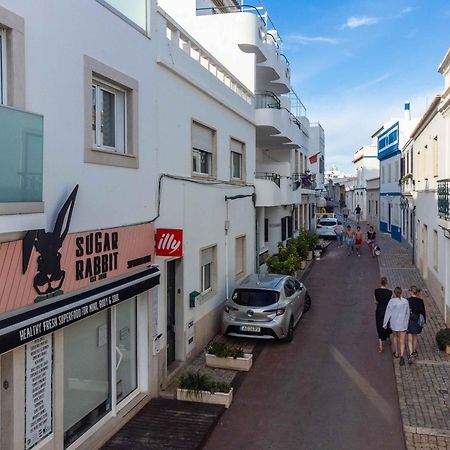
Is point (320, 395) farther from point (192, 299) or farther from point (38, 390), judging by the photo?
point (38, 390)

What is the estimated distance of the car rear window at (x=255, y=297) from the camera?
11711mm

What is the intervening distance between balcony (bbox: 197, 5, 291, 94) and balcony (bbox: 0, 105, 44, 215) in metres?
12.5

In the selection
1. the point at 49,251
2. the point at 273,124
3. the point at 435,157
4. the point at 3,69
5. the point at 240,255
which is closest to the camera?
the point at 3,69

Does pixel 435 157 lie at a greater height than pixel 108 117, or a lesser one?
greater

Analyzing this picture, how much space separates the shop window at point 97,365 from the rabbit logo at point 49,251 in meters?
0.92

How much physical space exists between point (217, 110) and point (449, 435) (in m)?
8.54

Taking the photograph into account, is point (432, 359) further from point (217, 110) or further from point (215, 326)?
point (217, 110)

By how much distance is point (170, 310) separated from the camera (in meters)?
10.2

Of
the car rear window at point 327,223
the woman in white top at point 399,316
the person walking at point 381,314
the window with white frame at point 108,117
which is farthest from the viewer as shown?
the car rear window at point 327,223

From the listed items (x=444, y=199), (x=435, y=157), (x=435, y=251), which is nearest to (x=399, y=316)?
(x=444, y=199)

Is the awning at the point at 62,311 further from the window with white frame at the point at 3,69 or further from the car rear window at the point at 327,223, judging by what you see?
the car rear window at the point at 327,223

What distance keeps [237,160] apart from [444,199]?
5776 mm

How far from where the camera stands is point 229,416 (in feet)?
26.8

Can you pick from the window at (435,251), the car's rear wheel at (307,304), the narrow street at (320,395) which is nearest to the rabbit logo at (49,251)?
the narrow street at (320,395)
